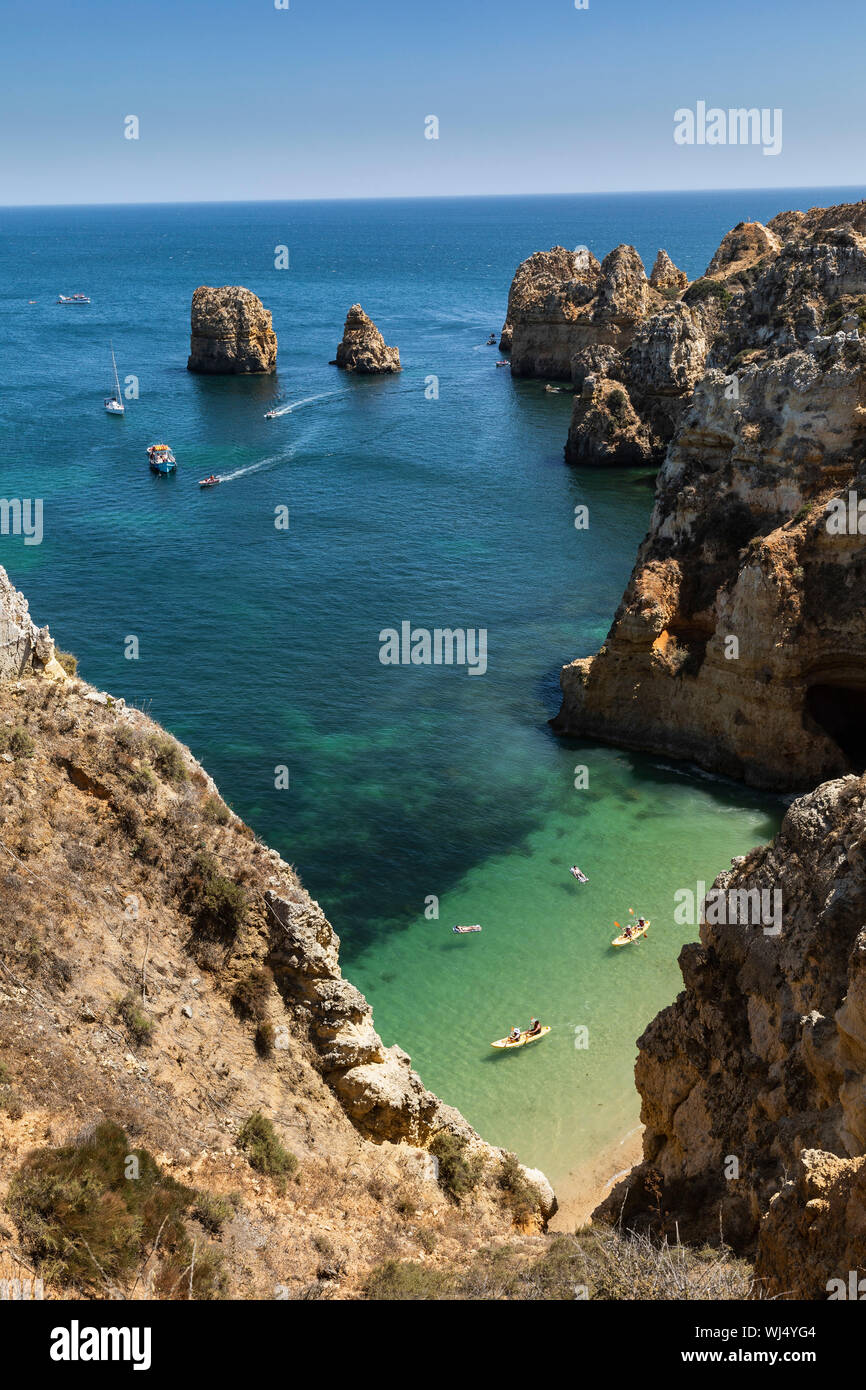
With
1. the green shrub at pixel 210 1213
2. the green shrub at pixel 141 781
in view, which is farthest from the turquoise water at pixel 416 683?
the green shrub at pixel 141 781

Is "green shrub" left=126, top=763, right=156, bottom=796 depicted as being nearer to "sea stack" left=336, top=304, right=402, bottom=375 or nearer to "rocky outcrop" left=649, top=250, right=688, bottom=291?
"sea stack" left=336, top=304, right=402, bottom=375

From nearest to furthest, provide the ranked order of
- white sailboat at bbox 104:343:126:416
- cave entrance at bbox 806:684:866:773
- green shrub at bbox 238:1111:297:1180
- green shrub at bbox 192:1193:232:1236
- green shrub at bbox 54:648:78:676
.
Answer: green shrub at bbox 192:1193:232:1236 < green shrub at bbox 238:1111:297:1180 < green shrub at bbox 54:648:78:676 < cave entrance at bbox 806:684:866:773 < white sailboat at bbox 104:343:126:416

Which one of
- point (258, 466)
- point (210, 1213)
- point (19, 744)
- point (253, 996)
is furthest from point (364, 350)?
point (210, 1213)

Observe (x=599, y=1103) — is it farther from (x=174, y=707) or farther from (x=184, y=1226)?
(x=174, y=707)

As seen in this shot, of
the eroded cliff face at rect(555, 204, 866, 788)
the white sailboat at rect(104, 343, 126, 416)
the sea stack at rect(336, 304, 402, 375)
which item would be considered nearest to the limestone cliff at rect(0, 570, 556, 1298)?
the eroded cliff face at rect(555, 204, 866, 788)

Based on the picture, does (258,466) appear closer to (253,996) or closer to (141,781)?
(141,781)

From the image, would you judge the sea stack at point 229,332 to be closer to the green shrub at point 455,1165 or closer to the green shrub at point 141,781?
the green shrub at point 141,781
